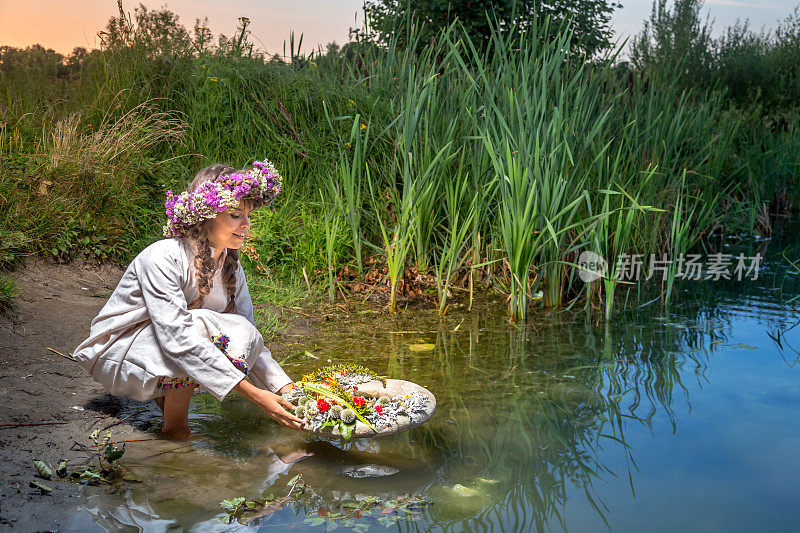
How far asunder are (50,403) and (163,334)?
0.78 m

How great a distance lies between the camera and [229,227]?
2.60m

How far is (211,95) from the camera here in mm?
5605

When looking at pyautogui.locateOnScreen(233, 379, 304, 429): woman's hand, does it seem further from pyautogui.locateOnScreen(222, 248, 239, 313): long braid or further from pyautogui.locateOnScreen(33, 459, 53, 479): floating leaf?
pyautogui.locateOnScreen(33, 459, 53, 479): floating leaf

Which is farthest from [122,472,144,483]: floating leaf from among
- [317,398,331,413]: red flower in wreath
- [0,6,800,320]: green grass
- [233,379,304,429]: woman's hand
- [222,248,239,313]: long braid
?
[0,6,800,320]: green grass

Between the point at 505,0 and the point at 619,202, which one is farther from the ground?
the point at 505,0

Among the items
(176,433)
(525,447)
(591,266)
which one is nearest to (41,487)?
(176,433)

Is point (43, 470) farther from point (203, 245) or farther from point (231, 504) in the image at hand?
point (203, 245)

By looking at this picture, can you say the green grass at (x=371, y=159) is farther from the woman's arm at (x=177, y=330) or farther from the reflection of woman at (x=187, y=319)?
the woman's arm at (x=177, y=330)

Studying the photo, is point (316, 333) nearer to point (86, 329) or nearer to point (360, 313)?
point (360, 313)

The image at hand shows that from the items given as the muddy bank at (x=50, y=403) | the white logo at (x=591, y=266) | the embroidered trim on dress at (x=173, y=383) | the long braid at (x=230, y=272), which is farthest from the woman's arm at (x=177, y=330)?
the white logo at (x=591, y=266)

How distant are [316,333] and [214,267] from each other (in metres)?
1.49

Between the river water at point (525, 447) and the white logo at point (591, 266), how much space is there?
0.47m

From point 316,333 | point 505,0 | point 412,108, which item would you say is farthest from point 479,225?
point 505,0

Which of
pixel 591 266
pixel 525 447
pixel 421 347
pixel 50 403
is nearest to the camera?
pixel 525 447
